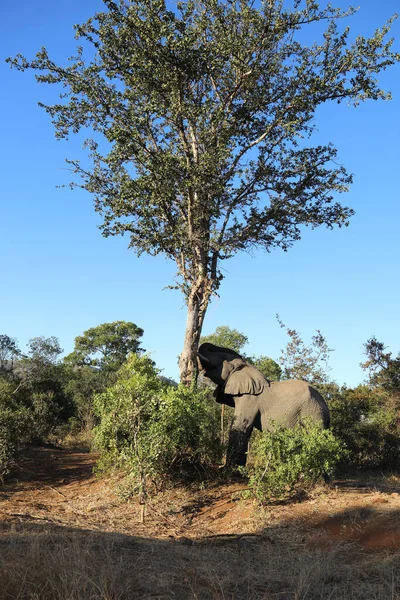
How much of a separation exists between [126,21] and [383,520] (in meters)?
13.3

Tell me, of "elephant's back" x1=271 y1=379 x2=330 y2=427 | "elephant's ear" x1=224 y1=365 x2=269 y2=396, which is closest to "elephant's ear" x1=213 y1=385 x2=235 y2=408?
"elephant's ear" x1=224 y1=365 x2=269 y2=396

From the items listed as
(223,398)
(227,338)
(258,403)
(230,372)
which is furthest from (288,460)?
(227,338)

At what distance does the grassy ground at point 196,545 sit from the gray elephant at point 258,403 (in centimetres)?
119

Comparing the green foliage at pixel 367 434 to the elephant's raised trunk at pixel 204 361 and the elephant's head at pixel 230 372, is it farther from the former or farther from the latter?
the elephant's raised trunk at pixel 204 361

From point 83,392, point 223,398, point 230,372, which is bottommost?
point 223,398

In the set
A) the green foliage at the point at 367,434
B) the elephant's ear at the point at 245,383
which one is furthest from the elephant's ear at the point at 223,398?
the green foliage at the point at 367,434

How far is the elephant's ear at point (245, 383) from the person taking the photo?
12.6 meters

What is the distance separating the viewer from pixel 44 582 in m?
5.77

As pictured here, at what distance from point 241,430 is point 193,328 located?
3953 mm

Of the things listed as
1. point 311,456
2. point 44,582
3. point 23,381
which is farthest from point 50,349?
point 44,582

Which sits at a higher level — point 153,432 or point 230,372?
point 230,372

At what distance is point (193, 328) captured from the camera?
51.1 ft

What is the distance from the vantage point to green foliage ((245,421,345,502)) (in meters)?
9.86

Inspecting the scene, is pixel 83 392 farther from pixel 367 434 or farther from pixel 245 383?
pixel 245 383
